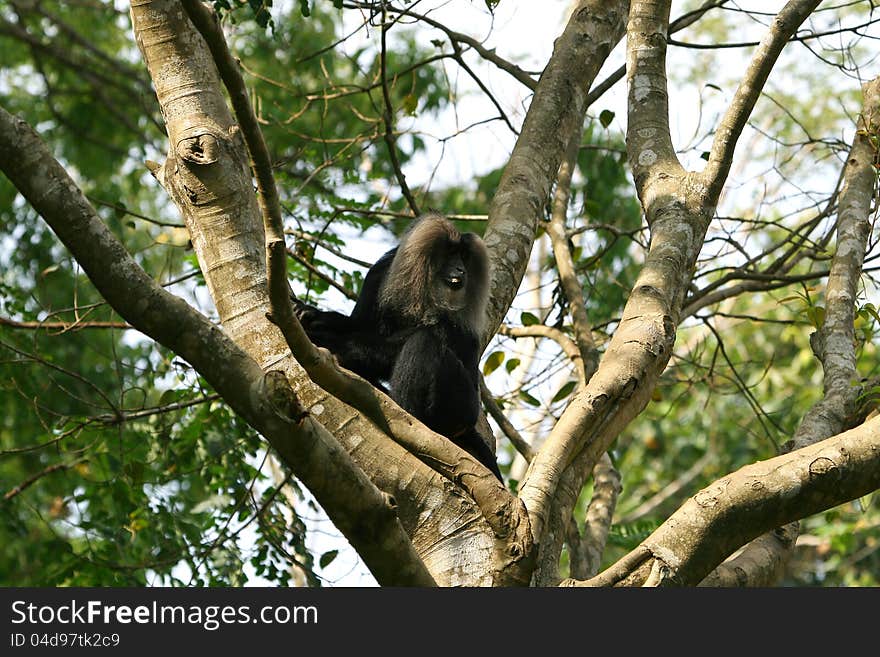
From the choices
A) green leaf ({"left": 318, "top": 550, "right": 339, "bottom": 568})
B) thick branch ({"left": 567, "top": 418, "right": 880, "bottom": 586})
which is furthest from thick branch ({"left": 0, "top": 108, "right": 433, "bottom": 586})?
green leaf ({"left": 318, "top": 550, "right": 339, "bottom": 568})

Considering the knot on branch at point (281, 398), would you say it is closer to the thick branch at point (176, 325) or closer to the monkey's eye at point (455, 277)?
the thick branch at point (176, 325)

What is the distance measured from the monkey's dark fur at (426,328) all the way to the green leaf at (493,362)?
96cm

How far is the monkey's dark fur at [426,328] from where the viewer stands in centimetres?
449

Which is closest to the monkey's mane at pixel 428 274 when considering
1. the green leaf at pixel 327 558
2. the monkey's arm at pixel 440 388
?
the monkey's arm at pixel 440 388

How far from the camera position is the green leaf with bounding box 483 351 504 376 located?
19.3ft

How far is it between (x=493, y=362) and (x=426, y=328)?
4.16ft

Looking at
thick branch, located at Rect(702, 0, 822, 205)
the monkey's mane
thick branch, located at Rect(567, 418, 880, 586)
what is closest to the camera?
thick branch, located at Rect(567, 418, 880, 586)

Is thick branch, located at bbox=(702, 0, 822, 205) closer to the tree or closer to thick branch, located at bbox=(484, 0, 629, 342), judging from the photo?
the tree

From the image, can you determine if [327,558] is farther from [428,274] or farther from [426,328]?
[428,274]

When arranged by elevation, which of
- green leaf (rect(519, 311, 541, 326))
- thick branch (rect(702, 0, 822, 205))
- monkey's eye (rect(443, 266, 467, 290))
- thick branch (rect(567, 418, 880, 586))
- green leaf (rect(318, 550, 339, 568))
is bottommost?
thick branch (rect(567, 418, 880, 586))

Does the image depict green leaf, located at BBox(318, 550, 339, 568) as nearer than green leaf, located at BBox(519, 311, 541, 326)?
Yes

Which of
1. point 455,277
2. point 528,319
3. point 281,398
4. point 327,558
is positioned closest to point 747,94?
A: point 455,277

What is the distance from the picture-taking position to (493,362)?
19.3 feet

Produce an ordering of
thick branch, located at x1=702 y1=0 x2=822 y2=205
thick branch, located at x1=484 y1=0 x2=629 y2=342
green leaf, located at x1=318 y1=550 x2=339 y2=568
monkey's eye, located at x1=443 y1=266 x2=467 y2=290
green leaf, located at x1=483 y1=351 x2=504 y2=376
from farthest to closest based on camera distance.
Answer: green leaf, located at x1=483 y1=351 x2=504 y2=376
green leaf, located at x1=318 y1=550 x2=339 y2=568
monkey's eye, located at x1=443 y1=266 x2=467 y2=290
thick branch, located at x1=484 y1=0 x2=629 y2=342
thick branch, located at x1=702 y1=0 x2=822 y2=205
